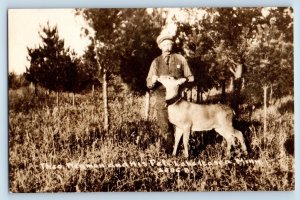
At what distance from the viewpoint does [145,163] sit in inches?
75.3

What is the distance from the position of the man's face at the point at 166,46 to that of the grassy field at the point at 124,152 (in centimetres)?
21

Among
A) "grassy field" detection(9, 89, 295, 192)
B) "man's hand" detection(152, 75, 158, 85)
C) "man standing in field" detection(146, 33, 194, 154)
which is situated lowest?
"grassy field" detection(9, 89, 295, 192)

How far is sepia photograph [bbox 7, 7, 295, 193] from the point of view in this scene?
74.8 inches

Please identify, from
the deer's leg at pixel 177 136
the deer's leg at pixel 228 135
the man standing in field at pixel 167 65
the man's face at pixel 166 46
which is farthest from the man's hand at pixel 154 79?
the deer's leg at pixel 228 135

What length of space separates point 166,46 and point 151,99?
0.22m

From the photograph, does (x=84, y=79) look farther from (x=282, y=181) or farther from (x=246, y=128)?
(x=282, y=181)

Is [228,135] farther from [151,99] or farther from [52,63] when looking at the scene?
[52,63]

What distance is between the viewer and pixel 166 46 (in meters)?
1.90

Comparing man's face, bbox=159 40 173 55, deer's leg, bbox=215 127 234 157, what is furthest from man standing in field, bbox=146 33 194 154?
deer's leg, bbox=215 127 234 157

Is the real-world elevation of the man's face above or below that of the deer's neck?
above

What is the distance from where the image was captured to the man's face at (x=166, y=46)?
1.90 meters

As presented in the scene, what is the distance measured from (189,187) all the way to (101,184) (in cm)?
35

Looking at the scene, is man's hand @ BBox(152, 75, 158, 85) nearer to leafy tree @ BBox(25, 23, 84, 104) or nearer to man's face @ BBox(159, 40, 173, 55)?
man's face @ BBox(159, 40, 173, 55)

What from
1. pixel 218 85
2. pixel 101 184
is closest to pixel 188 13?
pixel 218 85
